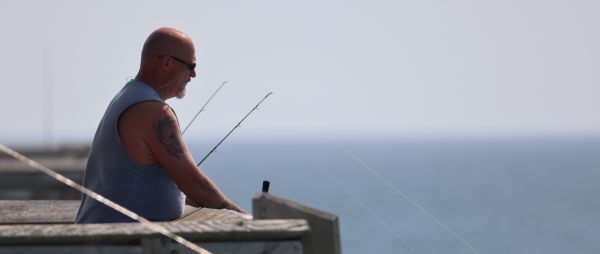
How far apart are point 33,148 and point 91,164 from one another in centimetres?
1834

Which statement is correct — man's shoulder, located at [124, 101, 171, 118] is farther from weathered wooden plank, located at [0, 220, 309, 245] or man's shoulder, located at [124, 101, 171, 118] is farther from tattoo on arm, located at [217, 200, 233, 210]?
weathered wooden plank, located at [0, 220, 309, 245]

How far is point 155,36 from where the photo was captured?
5961 mm

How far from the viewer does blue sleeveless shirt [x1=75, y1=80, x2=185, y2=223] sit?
226 inches

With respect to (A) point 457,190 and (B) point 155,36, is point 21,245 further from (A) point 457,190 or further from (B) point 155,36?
(A) point 457,190

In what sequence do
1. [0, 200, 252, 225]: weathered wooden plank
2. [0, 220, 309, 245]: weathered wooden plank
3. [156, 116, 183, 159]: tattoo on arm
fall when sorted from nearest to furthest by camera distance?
[0, 220, 309, 245]: weathered wooden plank
[156, 116, 183, 159]: tattoo on arm
[0, 200, 252, 225]: weathered wooden plank

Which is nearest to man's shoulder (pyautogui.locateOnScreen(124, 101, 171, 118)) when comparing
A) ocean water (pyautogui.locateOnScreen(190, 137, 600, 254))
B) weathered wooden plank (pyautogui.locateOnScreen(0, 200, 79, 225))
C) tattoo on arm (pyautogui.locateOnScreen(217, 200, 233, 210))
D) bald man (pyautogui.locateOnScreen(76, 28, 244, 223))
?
bald man (pyautogui.locateOnScreen(76, 28, 244, 223))

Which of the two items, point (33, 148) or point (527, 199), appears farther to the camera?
point (527, 199)

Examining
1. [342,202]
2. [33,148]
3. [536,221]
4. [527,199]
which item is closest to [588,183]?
[527,199]

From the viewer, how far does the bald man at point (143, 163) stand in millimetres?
5707

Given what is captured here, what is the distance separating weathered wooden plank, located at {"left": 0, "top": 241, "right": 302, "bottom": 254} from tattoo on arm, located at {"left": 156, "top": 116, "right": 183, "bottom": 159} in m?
1.09

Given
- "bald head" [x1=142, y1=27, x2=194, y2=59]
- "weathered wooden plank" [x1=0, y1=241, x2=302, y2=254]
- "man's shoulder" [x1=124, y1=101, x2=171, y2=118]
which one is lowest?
"weathered wooden plank" [x1=0, y1=241, x2=302, y2=254]

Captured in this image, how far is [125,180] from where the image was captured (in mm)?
5758

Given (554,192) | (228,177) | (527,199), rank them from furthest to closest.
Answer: (228,177) → (554,192) → (527,199)

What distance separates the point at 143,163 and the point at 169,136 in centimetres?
23
